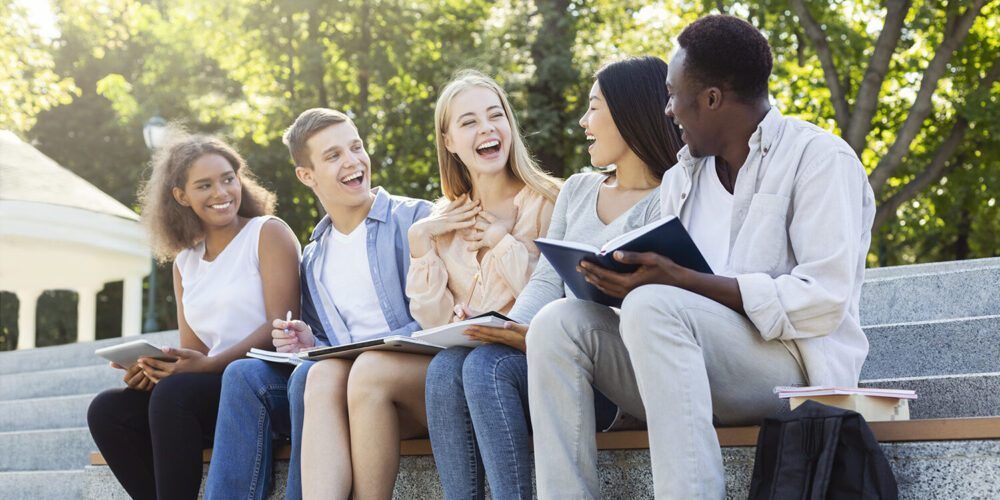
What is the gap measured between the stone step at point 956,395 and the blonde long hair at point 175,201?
300cm

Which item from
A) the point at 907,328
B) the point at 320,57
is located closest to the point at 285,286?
the point at 907,328

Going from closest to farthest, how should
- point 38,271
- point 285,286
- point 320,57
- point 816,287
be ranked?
point 816,287 < point 285,286 < point 38,271 < point 320,57

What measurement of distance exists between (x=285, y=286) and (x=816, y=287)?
2677mm

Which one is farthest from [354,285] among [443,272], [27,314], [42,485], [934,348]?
[27,314]

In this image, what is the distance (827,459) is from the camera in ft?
8.70

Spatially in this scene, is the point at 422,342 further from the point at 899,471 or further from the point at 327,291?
the point at 899,471

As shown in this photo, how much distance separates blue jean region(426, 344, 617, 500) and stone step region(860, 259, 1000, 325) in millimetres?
2471

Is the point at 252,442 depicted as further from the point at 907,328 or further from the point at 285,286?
the point at 907,328

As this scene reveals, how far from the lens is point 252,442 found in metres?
4.29

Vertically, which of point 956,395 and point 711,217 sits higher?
point 711,217

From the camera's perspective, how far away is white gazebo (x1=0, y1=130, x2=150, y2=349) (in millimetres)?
14759

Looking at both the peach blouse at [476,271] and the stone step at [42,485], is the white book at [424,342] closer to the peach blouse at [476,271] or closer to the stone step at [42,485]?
the peach blouse at [476,271]

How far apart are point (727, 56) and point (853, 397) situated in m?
1.04

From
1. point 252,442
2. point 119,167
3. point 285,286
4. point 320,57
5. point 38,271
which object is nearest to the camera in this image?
point 252,442
